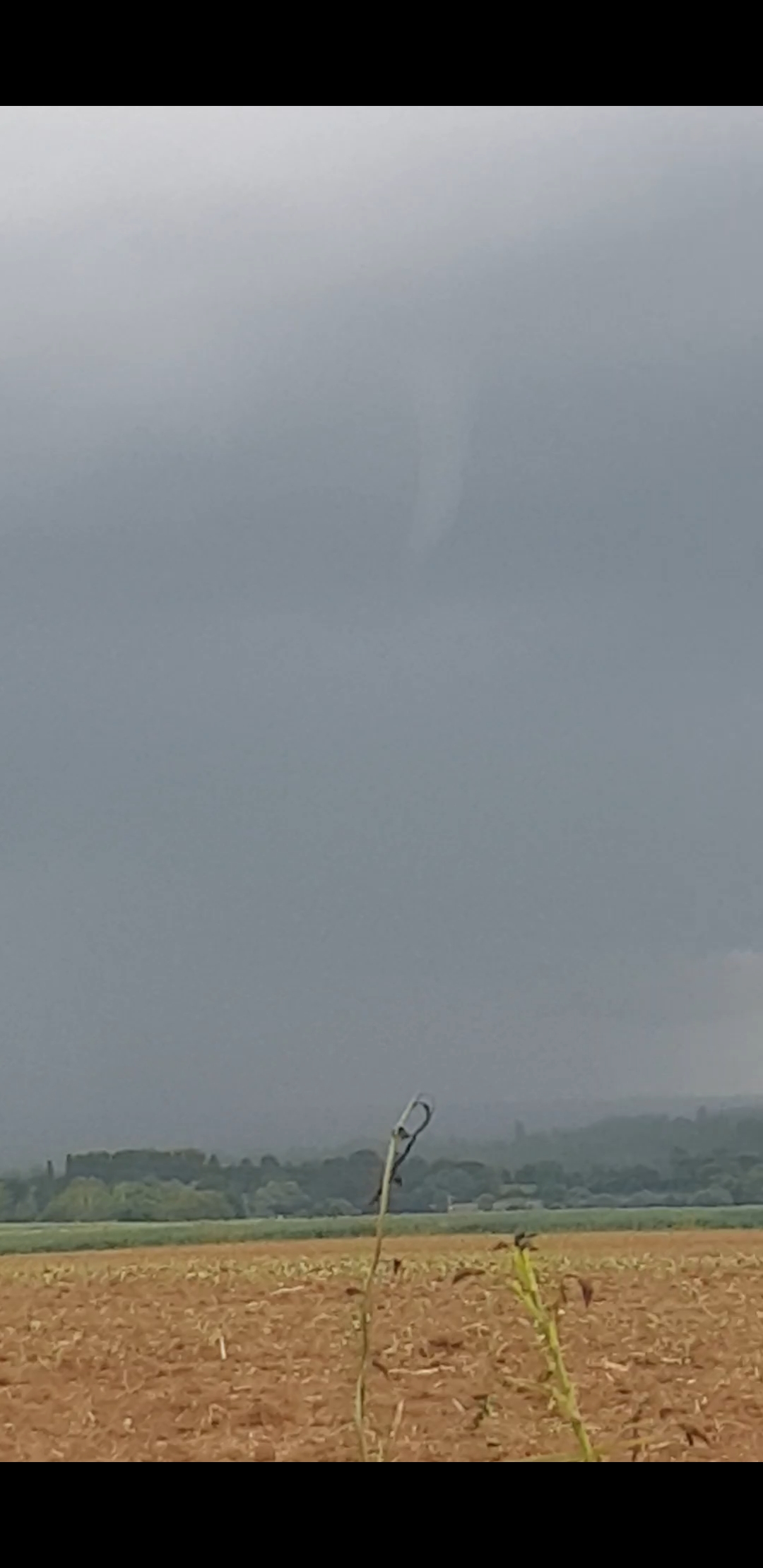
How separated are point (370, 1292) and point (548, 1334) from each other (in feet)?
0.24

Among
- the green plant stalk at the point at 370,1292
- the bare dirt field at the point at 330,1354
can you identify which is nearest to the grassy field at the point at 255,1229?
the bare dirt field at the point at 330,1354

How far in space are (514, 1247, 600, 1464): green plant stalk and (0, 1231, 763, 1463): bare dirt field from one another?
2485mm

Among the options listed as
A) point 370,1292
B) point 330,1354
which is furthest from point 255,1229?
point 370,1292

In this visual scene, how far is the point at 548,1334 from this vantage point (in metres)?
0.53

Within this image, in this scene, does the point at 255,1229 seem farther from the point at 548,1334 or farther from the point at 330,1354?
the point at 548,1334

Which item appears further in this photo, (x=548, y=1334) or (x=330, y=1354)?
(x=330, y=1354)

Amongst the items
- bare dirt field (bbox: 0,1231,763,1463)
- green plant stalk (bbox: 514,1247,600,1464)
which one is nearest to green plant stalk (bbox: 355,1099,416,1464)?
green plant stalk (bbox: 514,1247,600,1464)

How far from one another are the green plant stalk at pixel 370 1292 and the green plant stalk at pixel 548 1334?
62 millimetres

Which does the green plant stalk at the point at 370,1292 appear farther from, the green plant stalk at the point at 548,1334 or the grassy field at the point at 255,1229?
the grassy field at the point at 255,1229
